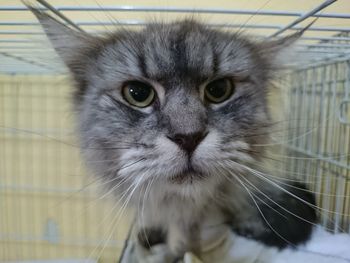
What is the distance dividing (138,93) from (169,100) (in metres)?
0.08

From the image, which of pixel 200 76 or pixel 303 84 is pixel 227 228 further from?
pixel 303 84

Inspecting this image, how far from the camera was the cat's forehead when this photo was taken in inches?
26.1

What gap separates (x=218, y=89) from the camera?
2.31 ft

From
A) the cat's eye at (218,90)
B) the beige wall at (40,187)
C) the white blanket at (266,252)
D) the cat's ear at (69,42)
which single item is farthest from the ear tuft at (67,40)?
the beige wall at (40,187)

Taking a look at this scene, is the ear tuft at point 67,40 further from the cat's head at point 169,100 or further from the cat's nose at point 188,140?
the cat's nose at point 188,140

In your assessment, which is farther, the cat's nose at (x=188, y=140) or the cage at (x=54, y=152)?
the cage at (x=54, y=152)

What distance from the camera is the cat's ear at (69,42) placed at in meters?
0.74

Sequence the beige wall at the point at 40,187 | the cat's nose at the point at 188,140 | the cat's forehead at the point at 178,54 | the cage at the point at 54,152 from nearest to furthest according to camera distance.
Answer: the cat's nose at the point at 188,140 → the cat's forehead at the point at 178,54 → the cage at the point at 54,152 → the beige wall at the point at 40,187

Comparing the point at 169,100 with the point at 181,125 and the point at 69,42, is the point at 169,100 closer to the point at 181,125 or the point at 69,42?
the point at 181,125

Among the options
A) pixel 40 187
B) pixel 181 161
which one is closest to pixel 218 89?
pixel 181 161

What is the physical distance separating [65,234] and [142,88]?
3.94 ft

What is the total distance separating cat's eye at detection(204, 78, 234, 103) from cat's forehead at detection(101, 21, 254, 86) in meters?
0.02

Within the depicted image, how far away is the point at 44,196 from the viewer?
1.58 metres

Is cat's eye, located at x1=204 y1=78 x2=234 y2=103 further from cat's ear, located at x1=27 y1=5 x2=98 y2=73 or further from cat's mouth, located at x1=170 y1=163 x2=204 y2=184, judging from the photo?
cat's ear, located at x1=27 y1=5 x2=98 y2=73
